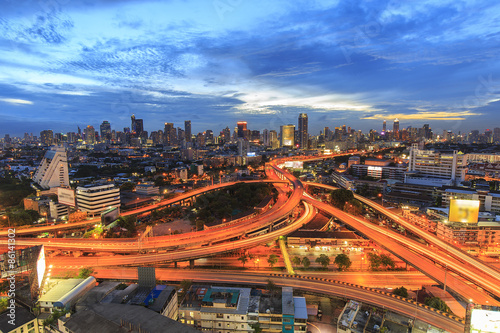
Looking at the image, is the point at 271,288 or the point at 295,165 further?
the point at 295,165

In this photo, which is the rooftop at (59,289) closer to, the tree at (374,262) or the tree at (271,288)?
the tree at (271,288)

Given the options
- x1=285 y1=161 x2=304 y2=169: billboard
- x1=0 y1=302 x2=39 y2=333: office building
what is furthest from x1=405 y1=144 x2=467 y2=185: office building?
x1=0 y1=302 x2=39 y2=333: office building

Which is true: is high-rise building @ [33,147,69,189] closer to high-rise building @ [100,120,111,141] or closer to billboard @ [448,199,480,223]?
billboard @ [448,199,480,223]

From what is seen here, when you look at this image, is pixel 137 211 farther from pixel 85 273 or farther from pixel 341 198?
pixel 341 198

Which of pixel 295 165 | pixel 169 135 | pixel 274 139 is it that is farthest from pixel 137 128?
pixel 295 165

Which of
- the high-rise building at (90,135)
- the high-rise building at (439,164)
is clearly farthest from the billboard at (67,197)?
the high-rise building at (90,135)

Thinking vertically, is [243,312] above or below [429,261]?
above

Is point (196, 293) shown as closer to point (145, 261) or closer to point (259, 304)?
point (259, 304)

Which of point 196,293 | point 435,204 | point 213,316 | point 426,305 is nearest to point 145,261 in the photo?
point 196,293
